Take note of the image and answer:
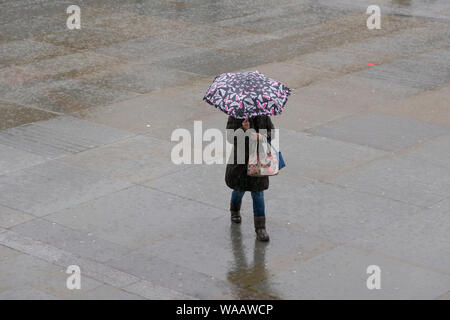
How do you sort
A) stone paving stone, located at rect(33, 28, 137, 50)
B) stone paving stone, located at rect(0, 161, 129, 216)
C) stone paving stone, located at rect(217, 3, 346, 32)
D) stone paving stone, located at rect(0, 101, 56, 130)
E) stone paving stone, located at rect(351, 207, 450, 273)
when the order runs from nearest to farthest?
stone paving stone, located at rect(351, 207, 450, 273) → stone paving stone, located at rect(0, 161, 129, 216) → stone paving stone, located at rect(0, 101, 56, 130) → stone paving stone, located at rect(33, 28, 137, 50) → stone paving stone, located at rect(217, 3, 346, 32)

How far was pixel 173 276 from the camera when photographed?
27.0 feet

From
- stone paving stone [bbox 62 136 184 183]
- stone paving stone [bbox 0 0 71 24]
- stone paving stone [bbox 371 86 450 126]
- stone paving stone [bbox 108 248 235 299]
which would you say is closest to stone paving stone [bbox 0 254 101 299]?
stone paving stone [bbox 108 248 235 299]

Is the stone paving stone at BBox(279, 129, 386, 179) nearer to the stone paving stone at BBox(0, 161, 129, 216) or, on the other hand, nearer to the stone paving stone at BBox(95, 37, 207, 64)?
the stone paving stone at BBox(0, 161, 129, 216)

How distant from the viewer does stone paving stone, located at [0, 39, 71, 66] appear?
1578 centimetres

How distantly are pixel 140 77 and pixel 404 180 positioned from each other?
5695 millimetres

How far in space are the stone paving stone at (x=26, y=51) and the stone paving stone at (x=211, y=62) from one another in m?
2.10

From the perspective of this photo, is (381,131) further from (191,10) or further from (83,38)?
(191,10)

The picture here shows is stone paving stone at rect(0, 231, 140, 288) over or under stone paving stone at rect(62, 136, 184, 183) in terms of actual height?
under

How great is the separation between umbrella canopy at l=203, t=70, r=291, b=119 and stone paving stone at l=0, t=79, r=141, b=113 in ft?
16.0

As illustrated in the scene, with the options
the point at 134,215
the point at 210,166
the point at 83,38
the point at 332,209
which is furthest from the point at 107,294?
the point at 83,38

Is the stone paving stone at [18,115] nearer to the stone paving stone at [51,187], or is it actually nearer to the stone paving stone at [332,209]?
the stone paving stone at [51,187]
